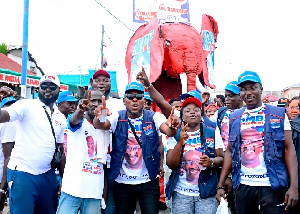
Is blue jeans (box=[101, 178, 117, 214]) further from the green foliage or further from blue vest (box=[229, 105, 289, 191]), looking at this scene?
the green foliage

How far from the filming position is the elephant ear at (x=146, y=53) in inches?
273

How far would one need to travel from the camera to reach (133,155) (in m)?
3.08

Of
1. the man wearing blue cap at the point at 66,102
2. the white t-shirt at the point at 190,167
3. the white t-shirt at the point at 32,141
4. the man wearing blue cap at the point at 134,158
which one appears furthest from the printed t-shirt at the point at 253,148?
the man wearing blue cap at the point at 66,102

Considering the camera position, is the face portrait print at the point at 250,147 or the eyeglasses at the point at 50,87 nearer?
the face portrait print at the point at 250,147

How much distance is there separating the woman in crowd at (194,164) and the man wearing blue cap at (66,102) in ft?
6.40

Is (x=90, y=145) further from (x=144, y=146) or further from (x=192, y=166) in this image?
(x=192, y=166)

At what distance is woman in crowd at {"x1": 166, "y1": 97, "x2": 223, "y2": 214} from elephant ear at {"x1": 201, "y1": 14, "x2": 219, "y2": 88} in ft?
15.2

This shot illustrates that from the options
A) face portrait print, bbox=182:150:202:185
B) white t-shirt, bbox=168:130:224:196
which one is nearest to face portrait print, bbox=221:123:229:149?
white t-shirt, bbox=168:130:224:196

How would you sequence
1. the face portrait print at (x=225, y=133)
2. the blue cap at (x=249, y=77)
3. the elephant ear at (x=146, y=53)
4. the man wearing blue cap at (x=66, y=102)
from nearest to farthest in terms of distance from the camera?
the blue cap at (x=249, y=77) → the face portrait print at (x=225, y=133) → the man wearing blue cap at (x=66, y=102) → the elephant ear at (x=146, y=53)

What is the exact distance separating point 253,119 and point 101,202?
1621mm

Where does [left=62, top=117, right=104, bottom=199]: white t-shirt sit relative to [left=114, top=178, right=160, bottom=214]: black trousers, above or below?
above

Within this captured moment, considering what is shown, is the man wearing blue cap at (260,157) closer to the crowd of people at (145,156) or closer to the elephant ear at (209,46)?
the crowd of people at (145,156)

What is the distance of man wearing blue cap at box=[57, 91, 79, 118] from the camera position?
4.38 meters

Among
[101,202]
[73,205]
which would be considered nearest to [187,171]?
[101,202]
